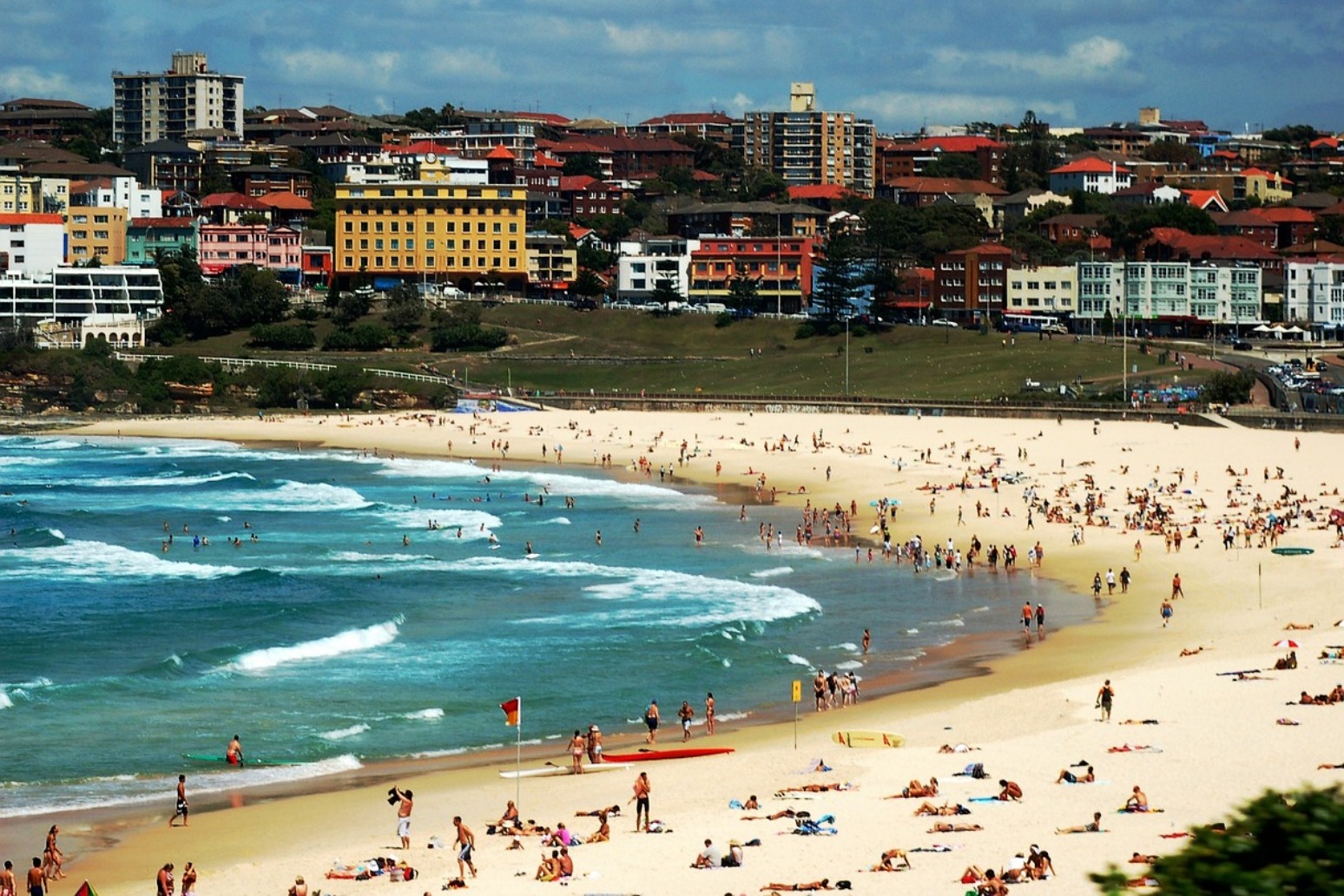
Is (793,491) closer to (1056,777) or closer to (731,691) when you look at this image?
(731,691)

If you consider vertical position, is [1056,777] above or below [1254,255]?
below

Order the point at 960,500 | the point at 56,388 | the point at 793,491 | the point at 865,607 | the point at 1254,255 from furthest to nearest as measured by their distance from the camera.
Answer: the point at 1254,255
the point at 56,388
the point at 793,491
the point at 960,500
the point at 865,607

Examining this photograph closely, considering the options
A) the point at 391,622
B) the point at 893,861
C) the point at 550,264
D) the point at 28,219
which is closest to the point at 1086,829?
the point at 893,861

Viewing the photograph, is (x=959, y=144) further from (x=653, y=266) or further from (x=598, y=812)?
(x=598, y=812)

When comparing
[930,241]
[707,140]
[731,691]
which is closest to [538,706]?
[731,691]

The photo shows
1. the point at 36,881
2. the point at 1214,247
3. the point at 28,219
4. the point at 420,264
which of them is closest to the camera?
the point at 36,881

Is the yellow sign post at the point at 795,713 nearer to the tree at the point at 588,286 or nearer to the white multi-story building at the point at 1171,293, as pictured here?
the white multi-story building at the point at 1171,293
